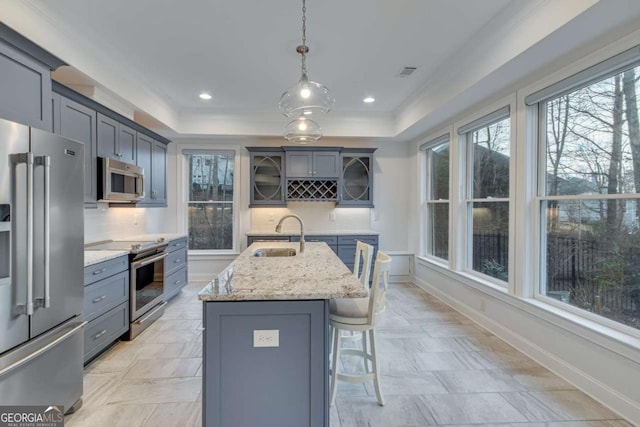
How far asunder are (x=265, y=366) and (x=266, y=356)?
52 mm

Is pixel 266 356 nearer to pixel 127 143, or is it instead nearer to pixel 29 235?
pixel 29 235

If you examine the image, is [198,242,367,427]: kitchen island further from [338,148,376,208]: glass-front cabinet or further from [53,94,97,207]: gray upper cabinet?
[338,148,376,208]: glass-front cabinet

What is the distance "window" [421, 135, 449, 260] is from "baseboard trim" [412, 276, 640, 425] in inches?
49.6

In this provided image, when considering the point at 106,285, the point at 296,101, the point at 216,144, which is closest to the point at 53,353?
the point at 106,285

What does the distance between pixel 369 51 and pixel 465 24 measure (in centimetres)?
88

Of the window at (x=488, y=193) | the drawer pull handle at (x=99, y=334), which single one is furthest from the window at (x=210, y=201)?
the window at (x=488, y=193)

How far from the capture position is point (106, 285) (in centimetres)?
274

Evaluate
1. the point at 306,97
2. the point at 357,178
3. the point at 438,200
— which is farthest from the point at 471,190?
the point at 306,97

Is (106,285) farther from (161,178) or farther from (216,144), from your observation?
(216,144)

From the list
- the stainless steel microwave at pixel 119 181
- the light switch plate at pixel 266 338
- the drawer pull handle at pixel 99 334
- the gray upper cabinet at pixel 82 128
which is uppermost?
the gray upper cabinet at pixel 82 128

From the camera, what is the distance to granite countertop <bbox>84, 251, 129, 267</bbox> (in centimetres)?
253

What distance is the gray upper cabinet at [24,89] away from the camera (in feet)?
5.98

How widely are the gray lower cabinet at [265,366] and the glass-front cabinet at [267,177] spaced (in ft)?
12.2

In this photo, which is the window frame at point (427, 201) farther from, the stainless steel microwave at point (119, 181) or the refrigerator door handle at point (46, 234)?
the refrigerator door handle at point (46, 234)
